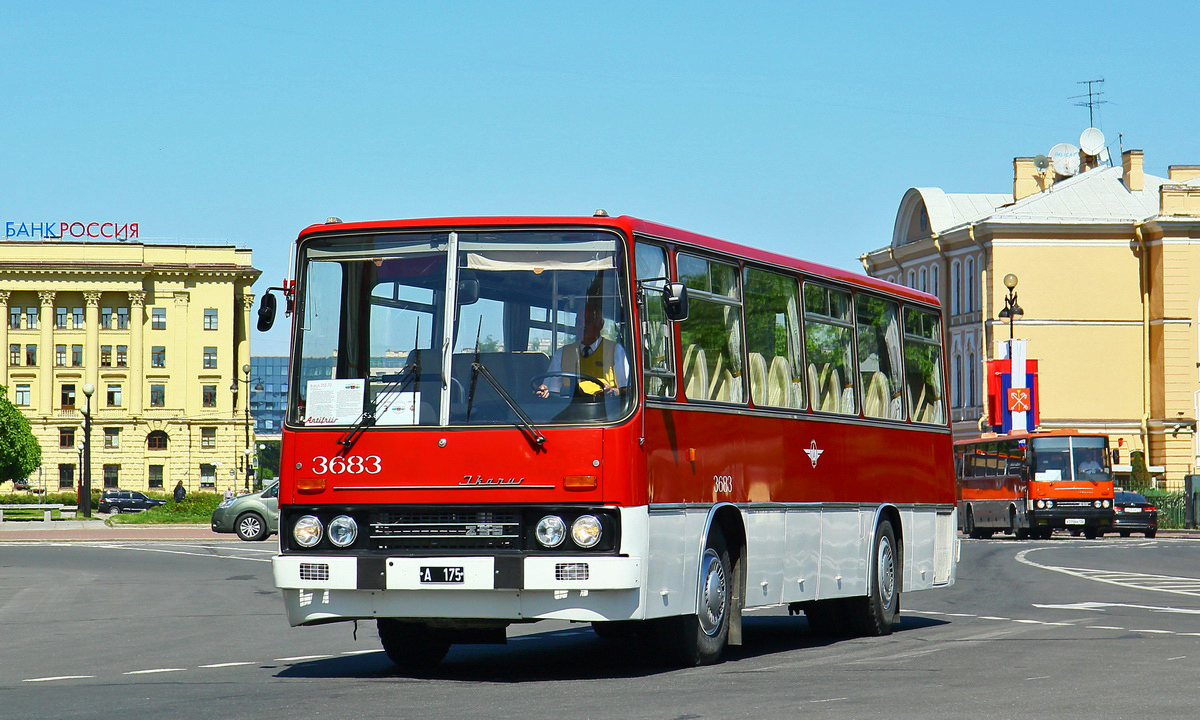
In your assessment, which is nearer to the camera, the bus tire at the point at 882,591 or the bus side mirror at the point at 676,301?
the bus side mirror at the point at 676,301

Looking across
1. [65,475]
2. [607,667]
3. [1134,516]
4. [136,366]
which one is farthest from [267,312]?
[65,475]

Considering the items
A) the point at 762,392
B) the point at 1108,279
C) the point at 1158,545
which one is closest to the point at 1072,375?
the point at 1108,279

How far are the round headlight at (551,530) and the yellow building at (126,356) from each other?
119m

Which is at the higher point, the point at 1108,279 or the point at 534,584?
the point at 1108,279

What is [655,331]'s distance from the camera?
1199 cm

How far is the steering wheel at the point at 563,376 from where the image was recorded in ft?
37.9

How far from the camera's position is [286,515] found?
470 inches

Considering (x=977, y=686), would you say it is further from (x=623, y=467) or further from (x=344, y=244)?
(x=344, y=244)

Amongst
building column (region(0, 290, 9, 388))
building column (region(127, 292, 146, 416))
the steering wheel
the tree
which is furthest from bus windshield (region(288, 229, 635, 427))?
building column (region(0, 290, 9, 388))

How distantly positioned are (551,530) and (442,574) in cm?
73

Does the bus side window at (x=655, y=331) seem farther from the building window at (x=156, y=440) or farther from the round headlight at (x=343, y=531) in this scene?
the building window at (x=156, y=440)

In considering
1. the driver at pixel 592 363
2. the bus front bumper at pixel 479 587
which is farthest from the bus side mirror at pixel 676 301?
the bus front bumper at pixel 479 587

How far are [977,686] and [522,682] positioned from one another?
285 cm

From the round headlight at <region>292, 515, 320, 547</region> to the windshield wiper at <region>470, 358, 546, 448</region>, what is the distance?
136 centimetres
